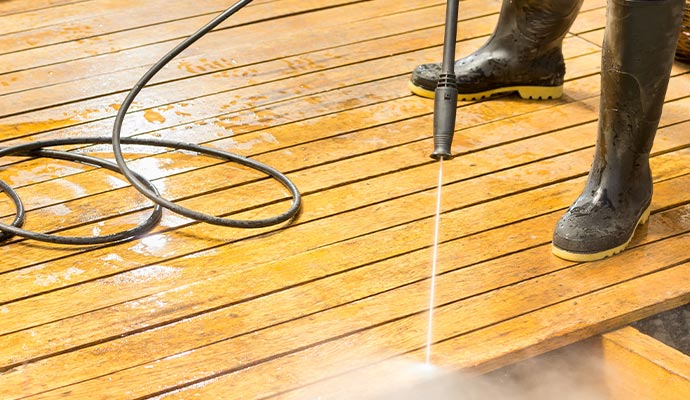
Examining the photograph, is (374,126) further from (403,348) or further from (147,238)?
(403,348)

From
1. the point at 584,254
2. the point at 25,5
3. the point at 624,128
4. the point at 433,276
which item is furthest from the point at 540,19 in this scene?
the point at 25,5

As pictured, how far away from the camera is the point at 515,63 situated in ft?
8.75

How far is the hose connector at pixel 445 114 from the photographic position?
1.63 m

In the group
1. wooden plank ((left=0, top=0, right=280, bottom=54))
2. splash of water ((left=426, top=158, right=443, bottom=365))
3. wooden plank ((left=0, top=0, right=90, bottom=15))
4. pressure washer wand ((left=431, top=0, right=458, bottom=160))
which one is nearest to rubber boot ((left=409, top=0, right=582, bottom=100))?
splash of water ((left=426, top=158, right=443, bottom=365))

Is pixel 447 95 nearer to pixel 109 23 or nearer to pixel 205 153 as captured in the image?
pixel 205 153

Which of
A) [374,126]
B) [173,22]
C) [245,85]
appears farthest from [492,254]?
[173,22]

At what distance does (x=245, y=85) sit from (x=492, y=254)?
3.38 ft

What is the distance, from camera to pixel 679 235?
83.7 inches

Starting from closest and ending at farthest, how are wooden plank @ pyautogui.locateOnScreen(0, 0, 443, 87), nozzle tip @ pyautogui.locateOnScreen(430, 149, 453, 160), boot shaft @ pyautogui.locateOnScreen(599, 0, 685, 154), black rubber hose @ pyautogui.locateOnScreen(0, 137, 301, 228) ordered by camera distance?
nozzle tip @ pyautogui.locateOnScreen(430, 149, 453, 160)
boot shaft @ pyautogui.locateOnScreen(599, 0, 685, 154)
black rubber hose @ pyautogui.locateOnScreen(0, 137, 301, 228)
wooden plank @ pyautogui.locateOnScreen(0, 0, 443, 87)

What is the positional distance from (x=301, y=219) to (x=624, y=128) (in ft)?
2.28

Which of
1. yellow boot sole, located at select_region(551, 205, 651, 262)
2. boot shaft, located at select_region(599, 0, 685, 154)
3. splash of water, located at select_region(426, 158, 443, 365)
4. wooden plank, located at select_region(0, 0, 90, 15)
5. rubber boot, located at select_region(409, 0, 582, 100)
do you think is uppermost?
boot shaft, located at select_region(599, 0, 685, 154)

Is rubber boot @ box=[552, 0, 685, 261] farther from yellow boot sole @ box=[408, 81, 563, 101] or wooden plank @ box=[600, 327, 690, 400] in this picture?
yellow boot sole @ box=[408, 81, 563, 101]

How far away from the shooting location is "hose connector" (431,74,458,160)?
5.36 feet

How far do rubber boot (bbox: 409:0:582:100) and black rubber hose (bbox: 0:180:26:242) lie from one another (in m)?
1.07
